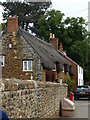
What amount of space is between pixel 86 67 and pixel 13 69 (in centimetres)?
3135

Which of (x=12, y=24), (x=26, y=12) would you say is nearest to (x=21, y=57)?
(x=12, y=24)

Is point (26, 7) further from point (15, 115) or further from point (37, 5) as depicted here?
point (15, 115)

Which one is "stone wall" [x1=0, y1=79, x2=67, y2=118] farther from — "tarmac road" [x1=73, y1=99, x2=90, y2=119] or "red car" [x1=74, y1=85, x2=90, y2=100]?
"red car" [x1=74, y1=85, x2=90, y2=100]

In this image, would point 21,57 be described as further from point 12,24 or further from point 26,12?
point 26,12

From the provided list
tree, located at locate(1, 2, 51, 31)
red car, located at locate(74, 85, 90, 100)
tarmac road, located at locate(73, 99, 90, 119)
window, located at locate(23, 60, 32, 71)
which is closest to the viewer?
tarmac road, located at locate(73, 99, 90, 119)

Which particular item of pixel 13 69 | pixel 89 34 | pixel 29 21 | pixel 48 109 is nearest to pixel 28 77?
pixel 13 69

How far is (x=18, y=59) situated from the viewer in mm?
32031

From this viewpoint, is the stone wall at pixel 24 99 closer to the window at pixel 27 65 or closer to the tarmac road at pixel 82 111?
the tarmac road at pixel 82 111

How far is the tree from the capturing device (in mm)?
64875

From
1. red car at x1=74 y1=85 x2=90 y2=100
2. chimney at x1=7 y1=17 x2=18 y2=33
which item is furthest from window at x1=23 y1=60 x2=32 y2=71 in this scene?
red car at x1=74 y1=85 x2=90 y2=100

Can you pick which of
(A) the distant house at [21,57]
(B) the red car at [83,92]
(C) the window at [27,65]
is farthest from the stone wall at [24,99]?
(B) the red car at [83,92]

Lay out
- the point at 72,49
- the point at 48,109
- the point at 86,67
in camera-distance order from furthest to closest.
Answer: the point at 86,67 < the point at 72,49 < the point at 48,109

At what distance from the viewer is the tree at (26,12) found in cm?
6488

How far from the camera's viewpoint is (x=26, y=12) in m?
67.5
